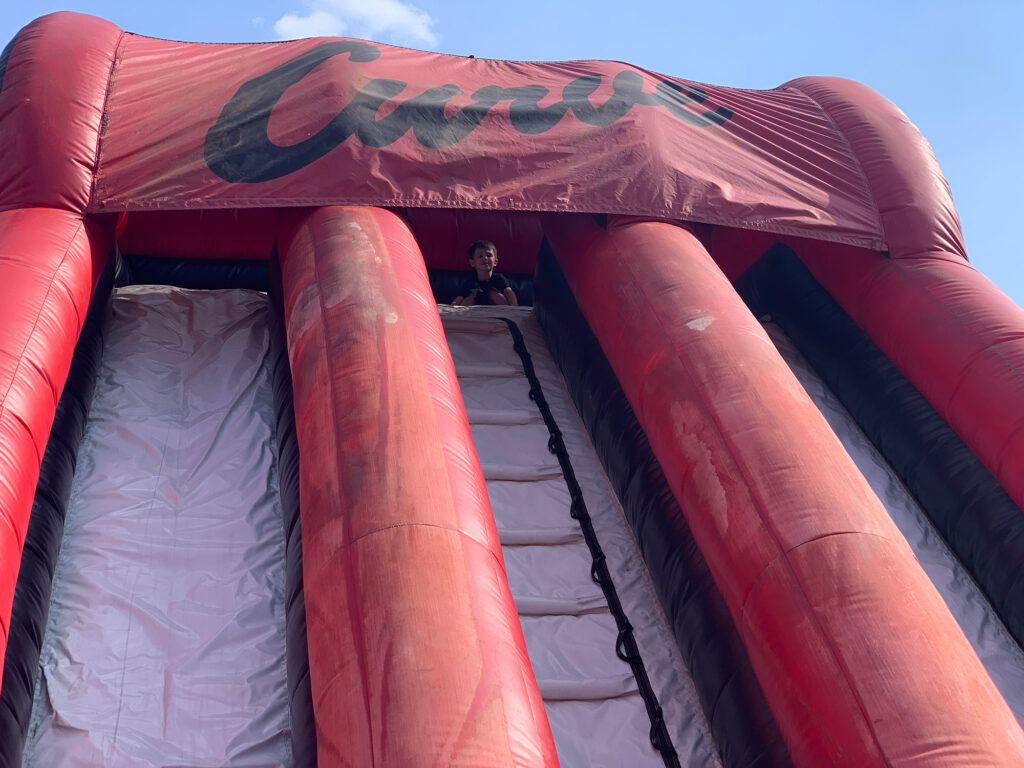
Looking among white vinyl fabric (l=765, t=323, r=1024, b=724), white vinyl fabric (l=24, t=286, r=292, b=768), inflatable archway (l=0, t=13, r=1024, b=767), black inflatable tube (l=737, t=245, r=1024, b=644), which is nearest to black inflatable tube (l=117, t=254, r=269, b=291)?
inflatable archway (l=0, t=13, r=1024, b=767)

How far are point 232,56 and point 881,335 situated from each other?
2.50 meters

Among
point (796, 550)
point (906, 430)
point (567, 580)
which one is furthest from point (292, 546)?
point (906, 430)

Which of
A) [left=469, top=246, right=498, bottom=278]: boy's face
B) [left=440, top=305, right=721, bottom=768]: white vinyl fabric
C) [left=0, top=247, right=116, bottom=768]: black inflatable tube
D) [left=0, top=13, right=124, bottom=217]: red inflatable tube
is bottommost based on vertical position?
[left=440, top=305, right=721, bottom=768]: white vinyl fabric

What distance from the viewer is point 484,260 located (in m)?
3.61

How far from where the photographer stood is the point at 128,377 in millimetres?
2859

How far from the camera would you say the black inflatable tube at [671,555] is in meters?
1.98

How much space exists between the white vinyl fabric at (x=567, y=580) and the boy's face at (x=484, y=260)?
0.35 metres

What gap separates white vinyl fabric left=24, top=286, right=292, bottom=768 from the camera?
6.29 feet

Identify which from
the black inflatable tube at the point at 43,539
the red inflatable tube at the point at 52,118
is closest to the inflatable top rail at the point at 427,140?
the red inflatable tube at the point at 52,118

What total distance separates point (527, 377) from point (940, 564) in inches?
56.1

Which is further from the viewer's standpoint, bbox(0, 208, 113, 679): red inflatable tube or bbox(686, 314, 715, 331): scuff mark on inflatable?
bbox(686, 314, 715, 331): scuff mark on inflatable

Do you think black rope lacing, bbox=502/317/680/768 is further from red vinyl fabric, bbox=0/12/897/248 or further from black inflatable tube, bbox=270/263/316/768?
black inflatable tube, bbox=270/263/316/768

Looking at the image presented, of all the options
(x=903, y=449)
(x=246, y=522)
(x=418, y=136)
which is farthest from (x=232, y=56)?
(x=903, y=449)

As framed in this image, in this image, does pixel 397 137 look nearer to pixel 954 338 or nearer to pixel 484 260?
pixel 484 260
